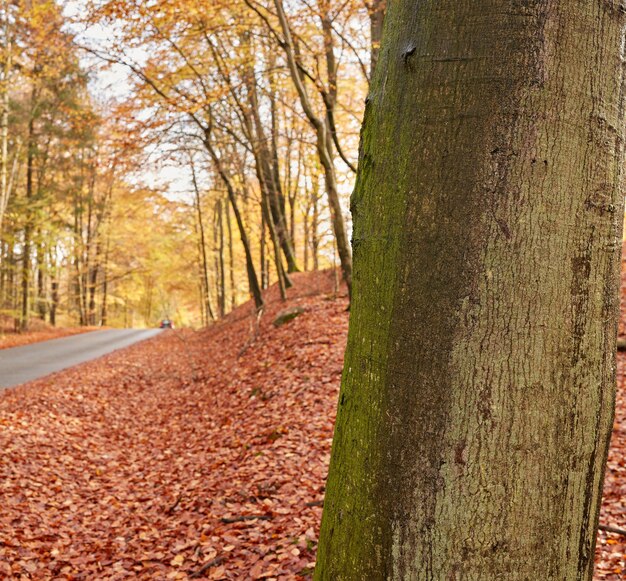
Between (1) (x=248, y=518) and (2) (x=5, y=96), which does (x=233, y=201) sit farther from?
(1) (x=248, y=518)

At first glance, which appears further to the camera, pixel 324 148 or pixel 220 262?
pixel 220 262

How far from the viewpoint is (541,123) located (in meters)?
1.22

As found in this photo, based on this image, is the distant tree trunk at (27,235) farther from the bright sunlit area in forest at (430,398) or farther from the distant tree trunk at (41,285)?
the bright sunlit area in forest at (430,398)

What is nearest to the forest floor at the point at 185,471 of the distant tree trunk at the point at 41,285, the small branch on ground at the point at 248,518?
the small branch on ground at the point at 248,518

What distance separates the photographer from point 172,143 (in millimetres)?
14328

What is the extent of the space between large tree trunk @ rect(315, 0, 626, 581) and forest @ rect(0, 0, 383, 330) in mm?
8796

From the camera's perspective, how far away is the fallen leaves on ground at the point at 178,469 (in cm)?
403

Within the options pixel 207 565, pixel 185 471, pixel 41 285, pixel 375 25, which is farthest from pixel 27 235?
pixel 207 565

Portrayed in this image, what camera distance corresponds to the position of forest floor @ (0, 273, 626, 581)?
397 centimetres

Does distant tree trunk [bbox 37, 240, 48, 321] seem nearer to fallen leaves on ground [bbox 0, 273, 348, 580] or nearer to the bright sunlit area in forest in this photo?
fallen leaves on ground [bbox 0, 273, 348, 580]

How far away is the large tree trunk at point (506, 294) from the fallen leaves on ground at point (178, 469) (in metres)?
2.50

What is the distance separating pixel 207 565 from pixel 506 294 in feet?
11.3

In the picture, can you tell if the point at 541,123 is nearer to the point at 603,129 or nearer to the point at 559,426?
the point at 603,129

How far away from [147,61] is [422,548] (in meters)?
14.1
